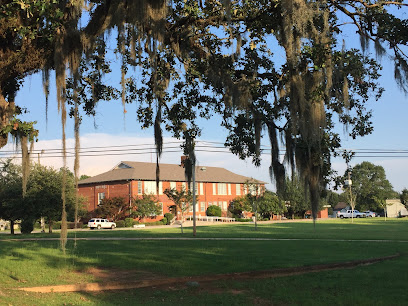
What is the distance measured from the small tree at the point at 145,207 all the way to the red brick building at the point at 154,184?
168 centimetres

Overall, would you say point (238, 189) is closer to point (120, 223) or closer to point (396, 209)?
point (120, 223)

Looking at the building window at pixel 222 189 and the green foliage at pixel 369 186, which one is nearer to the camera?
the building window at pixel 222 189

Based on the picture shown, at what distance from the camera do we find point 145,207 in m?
60.0

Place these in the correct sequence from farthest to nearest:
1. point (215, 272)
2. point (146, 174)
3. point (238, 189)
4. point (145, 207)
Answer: point (238, 189), point (146, 174), point (145, 207), point (215, 272)

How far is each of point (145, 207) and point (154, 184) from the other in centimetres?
650

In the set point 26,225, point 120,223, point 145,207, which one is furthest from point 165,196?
point 26,225

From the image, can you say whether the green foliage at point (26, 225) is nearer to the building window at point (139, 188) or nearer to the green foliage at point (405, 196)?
the building window at point (139, 188)

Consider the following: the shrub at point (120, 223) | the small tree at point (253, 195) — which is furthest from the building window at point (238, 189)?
the small tree at point (253, 195)

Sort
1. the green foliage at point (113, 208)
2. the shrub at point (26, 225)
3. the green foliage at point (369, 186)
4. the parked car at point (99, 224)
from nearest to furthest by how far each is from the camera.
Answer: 1. the shrub at point (26, 225)
2. the parked car at point (99, 224)
3. the green foliage at point (113, 208)
4. the green foliage at point (369, 186)

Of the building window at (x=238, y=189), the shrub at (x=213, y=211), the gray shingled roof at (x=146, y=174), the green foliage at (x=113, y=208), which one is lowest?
the shrub at (x=213, y=211)

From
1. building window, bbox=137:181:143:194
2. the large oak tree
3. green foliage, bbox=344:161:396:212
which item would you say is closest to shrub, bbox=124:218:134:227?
building window, bbox=137:181:143:194

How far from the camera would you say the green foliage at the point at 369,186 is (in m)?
116

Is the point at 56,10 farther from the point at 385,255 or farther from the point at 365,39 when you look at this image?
the point at 385,255

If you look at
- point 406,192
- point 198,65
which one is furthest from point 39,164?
point 406,192
